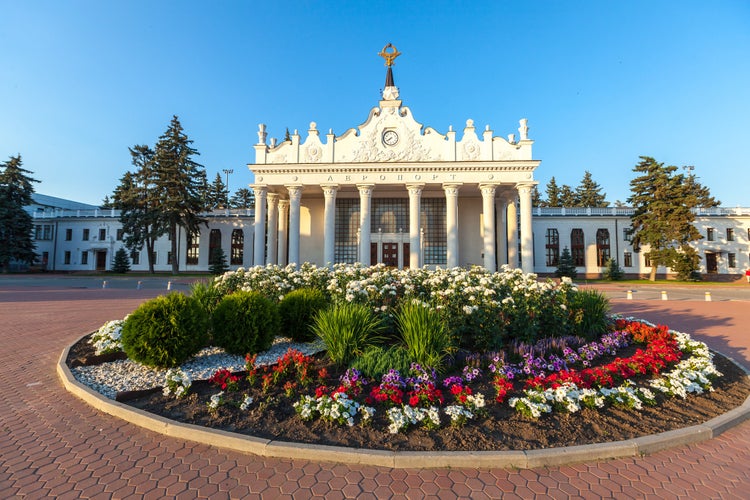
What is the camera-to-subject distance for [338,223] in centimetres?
3534

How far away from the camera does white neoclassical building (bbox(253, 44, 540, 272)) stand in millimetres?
29484

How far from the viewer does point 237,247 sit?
44.4 metres

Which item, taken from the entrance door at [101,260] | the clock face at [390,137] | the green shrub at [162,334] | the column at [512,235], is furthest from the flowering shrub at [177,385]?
the entrance door at [101,260]

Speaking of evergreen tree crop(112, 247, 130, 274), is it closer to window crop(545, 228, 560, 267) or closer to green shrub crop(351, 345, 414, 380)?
green shrub crop(351, 345, 414, 380)

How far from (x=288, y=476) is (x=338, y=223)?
3261 cm

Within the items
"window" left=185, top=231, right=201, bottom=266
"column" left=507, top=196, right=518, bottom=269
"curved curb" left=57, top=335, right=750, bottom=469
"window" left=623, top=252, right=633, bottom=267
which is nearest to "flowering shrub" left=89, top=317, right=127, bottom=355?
"curved curb" left=57, top=335, right=750, bottom=469

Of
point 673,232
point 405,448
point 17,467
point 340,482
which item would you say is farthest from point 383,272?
point 673,232

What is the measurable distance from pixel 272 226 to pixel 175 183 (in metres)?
15.7

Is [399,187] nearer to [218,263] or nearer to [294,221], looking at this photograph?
[294,221]

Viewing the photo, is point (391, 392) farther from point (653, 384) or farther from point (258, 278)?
point (258, 278)

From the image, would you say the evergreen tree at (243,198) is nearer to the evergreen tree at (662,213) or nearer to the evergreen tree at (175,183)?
the evergreen tree at (175,183)

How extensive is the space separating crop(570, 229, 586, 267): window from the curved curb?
45935mm

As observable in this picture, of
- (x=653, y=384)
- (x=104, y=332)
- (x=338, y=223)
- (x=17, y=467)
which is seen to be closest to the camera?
(x=17, y=467)

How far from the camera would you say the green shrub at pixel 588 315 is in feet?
26.9
